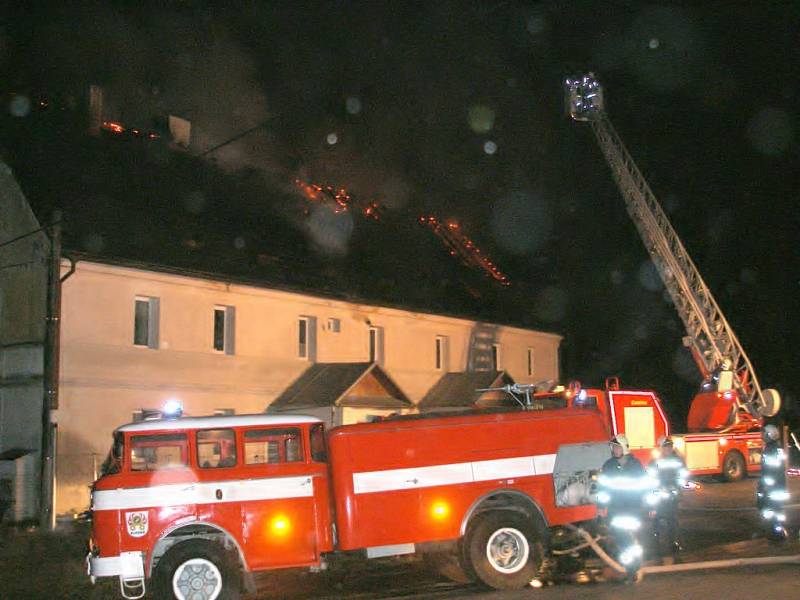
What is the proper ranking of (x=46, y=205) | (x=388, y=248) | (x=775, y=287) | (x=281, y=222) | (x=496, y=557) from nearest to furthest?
(x=496, y=557) → (x=46, y=205) → (x=281, y=222) → (x=388, y=248) → (x=775, y=287)

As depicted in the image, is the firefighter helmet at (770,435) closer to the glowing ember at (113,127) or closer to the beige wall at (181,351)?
the beige wall at (181,351)

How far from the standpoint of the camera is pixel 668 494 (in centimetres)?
1270

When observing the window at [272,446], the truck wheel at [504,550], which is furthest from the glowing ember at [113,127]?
the truck wheel at [504,550]

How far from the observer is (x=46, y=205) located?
842 inches

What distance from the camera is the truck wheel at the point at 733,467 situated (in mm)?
24438

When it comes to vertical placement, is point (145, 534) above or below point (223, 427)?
below

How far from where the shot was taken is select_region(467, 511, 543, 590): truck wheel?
1016 centimetres

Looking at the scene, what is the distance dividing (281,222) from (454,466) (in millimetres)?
18299

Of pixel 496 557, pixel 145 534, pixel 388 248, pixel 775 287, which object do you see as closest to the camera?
pixel 145 534

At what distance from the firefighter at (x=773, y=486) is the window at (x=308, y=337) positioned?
46.5ft

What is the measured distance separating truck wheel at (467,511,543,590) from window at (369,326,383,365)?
16868mm

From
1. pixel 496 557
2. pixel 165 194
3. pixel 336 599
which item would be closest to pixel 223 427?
→ pixel 336 599

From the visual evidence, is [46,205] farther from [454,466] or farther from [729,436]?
[729,436]

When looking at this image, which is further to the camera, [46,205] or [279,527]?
[46,205]
